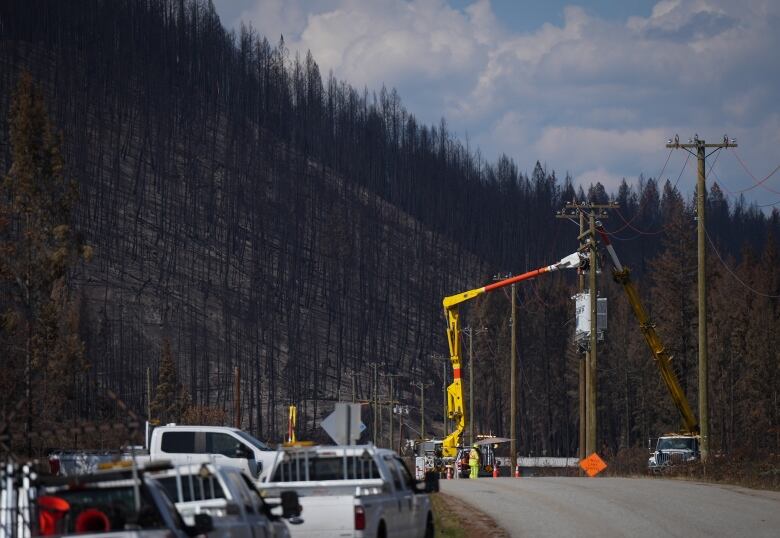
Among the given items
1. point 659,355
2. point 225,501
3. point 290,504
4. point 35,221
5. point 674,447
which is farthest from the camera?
point 659,355

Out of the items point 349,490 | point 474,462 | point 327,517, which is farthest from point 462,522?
point 474,462

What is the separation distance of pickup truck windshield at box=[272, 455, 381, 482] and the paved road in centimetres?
633

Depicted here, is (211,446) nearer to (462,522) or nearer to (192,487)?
(462,522)

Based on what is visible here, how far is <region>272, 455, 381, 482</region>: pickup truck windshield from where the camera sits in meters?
18.0

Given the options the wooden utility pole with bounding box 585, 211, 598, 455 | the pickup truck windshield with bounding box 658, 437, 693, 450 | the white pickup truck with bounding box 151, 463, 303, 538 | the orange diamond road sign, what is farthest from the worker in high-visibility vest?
the white pickup truck with bounding box 151, 463, 303, 538

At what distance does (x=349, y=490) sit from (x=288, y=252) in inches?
4586

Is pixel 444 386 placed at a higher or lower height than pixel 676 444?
higher

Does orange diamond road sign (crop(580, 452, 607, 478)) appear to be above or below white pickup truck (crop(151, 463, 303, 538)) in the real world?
below

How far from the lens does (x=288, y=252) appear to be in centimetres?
13362

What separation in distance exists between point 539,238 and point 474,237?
43.2 ft

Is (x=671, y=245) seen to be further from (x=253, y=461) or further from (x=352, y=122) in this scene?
(x=253, y=461)

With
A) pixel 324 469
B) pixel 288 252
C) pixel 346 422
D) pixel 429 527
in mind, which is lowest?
pixel 429 527

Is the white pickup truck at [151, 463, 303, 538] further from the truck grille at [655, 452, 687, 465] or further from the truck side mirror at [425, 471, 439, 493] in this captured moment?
the truck grille at [655, 452, 687, 465]

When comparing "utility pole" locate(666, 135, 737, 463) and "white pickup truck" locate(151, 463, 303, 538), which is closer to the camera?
"white pickup truck" locate(151, 463, 303, 538)
